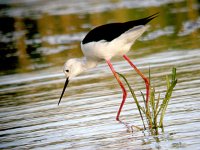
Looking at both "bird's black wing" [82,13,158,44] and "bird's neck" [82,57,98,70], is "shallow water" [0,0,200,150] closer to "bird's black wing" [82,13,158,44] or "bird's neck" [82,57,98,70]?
"bird's neck" [82,57,98,70]

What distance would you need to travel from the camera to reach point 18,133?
784 centimetres

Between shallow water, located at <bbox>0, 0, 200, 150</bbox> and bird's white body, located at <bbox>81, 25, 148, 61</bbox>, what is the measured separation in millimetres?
697

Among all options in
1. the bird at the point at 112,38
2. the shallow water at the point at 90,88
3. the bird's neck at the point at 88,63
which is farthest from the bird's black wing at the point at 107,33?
the shallow water at the point at 90,88

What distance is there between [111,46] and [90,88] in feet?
5.00

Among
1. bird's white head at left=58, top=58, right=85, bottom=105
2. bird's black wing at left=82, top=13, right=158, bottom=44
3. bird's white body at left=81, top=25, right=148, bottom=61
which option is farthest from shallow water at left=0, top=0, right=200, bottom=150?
bird's black wing at left=82, top=13, right=158, bottom=44

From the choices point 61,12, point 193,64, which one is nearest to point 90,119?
point 193,64

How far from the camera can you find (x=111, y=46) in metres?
8.86

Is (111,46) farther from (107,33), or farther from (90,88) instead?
(90,88)

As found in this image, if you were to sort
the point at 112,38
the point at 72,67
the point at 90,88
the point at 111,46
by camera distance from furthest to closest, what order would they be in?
1. the point at 90,88
2. the point at 72,67
3. the point at 111,46
4. the point at 112,38

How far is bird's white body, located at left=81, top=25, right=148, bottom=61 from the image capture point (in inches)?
340

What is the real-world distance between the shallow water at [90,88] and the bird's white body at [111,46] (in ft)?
2.29

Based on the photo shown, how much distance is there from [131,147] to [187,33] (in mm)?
9293

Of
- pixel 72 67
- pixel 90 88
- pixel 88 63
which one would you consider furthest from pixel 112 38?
pixel 90 88

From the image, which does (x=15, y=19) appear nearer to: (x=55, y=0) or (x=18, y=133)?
(x=55, y=0)
